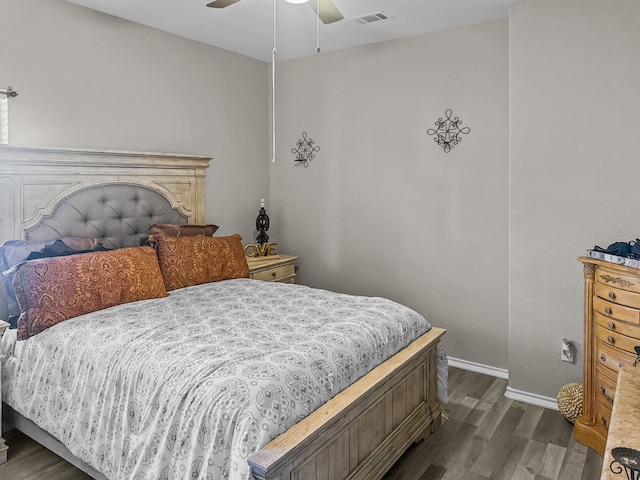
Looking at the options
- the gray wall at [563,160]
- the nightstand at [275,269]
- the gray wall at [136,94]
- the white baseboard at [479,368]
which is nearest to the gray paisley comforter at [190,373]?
the gray wall at [563,160]

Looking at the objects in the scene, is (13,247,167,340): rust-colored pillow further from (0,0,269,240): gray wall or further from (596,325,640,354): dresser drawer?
(596,325,640,354): dresser drawer

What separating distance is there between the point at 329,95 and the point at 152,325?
274cm

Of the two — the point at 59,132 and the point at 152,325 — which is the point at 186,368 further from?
the point at 59,132

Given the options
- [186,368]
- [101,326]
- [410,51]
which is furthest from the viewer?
[410,51]

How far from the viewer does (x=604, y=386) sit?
242 centimetres

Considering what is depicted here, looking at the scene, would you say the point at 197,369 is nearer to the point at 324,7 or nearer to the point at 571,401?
the point at 324,7

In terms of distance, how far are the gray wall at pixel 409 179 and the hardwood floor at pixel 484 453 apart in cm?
76

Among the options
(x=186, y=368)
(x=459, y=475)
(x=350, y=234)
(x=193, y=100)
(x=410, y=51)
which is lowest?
(x=459, y=475)

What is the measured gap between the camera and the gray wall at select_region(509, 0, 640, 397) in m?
2.64

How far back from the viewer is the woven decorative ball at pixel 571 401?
269 cm

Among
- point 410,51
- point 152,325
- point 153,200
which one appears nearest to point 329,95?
point 410,51

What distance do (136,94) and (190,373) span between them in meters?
2.43

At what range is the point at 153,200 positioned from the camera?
11.4 feet

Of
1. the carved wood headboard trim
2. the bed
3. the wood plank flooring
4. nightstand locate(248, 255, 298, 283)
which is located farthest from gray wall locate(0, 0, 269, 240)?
the wood plank flooring
